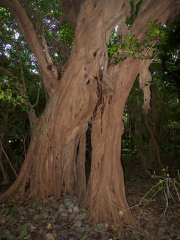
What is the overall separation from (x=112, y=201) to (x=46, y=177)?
55.3 inches

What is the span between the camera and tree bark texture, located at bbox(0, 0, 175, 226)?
3.07 m

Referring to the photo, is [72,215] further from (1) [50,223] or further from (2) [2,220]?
(2) [2,220]

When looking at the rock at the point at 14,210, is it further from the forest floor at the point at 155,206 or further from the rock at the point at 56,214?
the forest floor at the point at 155,206

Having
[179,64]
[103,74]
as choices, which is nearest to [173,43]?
[179,64]

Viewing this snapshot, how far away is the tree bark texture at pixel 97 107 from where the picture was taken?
307cm

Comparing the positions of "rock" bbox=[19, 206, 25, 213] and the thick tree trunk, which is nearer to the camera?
the thick tree trunk

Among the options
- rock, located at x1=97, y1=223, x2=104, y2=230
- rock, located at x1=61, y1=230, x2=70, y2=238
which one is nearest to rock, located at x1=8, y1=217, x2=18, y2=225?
rock, located at x1=61, y1=230, x2=70, y2=238

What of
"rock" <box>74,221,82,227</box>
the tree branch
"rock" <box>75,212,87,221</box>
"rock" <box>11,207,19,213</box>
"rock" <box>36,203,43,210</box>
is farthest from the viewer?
the tree branch

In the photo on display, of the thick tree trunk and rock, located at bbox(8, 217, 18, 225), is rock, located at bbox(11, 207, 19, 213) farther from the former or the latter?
the thick tree trunk

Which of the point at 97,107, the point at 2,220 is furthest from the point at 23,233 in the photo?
the point at 97,107

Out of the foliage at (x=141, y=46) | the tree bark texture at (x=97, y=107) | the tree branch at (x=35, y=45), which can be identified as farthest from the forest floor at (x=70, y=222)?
the tree branch at (x=35, y=45)

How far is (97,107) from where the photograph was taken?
3324mm

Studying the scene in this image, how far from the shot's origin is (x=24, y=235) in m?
2.75

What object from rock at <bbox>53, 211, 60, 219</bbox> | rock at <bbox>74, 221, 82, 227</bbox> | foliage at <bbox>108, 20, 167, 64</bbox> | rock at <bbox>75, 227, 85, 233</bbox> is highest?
foliage at <bbox>108, 20, 167, 64</bbox>
